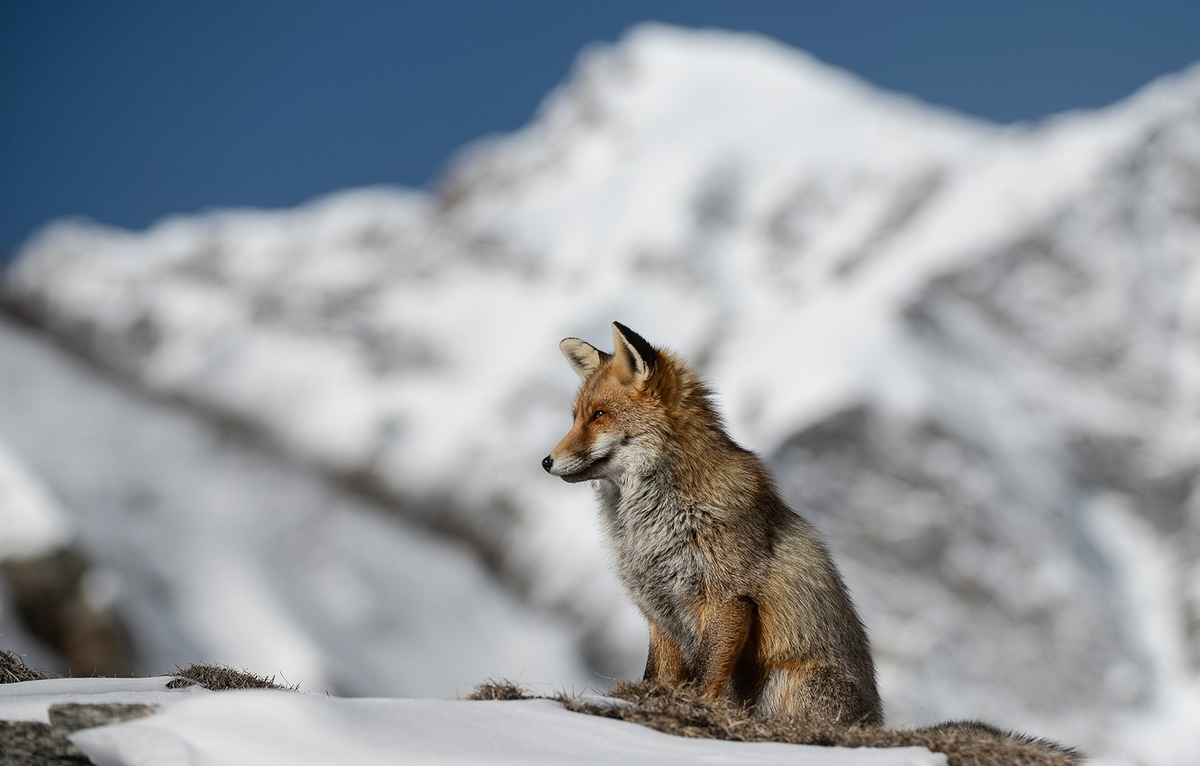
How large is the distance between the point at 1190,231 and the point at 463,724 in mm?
A: 144154

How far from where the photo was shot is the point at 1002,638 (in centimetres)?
8756

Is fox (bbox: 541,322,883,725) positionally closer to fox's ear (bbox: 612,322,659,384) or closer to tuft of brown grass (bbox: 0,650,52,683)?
fox's ear (bbox: 612,322,659,384)

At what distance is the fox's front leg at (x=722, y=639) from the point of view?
27.8ft

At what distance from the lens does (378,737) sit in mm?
6777

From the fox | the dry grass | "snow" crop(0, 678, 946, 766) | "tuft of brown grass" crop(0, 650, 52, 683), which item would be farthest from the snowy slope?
"snow" crop(0, 678, 946, 766)

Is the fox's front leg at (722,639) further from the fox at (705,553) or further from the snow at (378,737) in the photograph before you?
the snow at (378,737)

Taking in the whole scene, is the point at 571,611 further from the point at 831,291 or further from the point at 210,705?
the point at 210,705

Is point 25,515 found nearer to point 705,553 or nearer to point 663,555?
point 663,555

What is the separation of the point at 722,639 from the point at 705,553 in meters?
0.69

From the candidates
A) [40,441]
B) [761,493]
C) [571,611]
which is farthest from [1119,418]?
[761,493]

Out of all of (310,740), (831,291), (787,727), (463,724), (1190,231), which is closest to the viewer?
(310,740)

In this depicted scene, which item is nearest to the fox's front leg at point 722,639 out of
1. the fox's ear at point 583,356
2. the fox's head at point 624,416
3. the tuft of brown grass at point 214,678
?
the fox's head at point 624,416

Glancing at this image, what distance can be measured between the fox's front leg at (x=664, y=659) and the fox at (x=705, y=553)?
0.4 inches

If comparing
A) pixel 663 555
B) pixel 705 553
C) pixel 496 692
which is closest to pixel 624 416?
pixel 663 555
